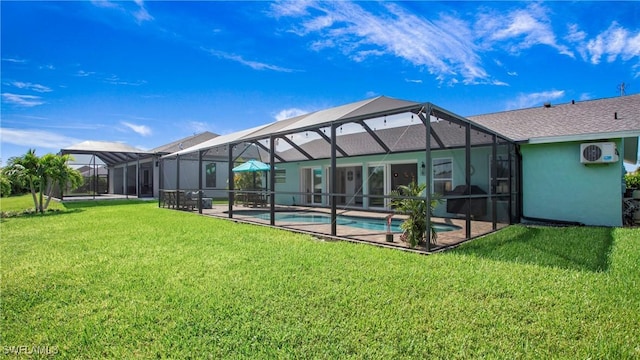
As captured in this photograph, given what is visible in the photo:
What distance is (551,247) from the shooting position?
19.4 ft

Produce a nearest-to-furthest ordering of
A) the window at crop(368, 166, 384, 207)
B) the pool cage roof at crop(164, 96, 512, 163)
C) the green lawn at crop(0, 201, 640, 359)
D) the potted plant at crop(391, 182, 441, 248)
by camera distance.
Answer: the green lawn at crop(0, 201, 640, 359) → the potted plant at crop(391, 182, 441, 248) → the pool cage roof at crop(164, 96, 512, 163) → the window at crop(368, 166, 384, 207)

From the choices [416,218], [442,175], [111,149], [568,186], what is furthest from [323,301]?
[111,149]

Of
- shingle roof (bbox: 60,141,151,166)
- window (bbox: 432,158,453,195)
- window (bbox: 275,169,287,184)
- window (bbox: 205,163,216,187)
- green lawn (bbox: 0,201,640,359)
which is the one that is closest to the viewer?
green lawn (bbox: 0,201,640,359)

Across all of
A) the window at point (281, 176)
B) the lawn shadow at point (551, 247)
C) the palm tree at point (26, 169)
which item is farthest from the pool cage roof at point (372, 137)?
the palm tree at point (26, 169)

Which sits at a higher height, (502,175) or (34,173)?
(34,173)

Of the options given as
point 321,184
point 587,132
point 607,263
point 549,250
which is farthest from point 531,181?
point 321,184

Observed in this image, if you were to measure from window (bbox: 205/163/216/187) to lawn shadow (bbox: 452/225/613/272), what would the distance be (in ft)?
67.3

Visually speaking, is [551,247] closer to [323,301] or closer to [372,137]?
[323,301]

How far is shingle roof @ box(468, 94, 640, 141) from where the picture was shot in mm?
8691

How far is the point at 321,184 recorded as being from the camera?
16312mm

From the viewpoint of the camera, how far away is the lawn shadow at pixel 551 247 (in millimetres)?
4906

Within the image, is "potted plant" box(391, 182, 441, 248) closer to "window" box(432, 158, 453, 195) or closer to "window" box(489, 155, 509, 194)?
"window" box(489, 155, 509, 194)

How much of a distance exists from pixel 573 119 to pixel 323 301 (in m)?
10.5

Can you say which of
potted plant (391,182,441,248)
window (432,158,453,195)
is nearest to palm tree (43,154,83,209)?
potted plant (391,182,441,248)
